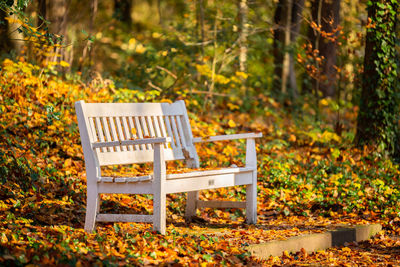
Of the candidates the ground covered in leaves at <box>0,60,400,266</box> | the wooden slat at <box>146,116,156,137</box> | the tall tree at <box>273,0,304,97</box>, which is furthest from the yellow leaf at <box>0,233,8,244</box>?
the tall tree at <box>273,0,304,97</box>

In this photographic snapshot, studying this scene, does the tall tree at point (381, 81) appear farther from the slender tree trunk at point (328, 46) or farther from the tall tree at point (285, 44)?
the tall tree at point (285, 44)

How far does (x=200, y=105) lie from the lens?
9.45 m

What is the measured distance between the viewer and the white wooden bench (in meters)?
4.19

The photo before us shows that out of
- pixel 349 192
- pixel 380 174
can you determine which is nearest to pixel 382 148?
pixel 380 174

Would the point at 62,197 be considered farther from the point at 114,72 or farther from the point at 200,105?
the point at 114,72

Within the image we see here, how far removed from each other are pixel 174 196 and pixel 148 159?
125 centimetres

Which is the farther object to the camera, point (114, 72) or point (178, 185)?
point (114, 72)

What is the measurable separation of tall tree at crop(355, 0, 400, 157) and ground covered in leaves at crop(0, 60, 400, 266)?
38 cm

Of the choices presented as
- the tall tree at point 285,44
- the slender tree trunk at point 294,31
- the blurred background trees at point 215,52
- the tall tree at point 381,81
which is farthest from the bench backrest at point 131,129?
the slender tree trunk at point 294,31

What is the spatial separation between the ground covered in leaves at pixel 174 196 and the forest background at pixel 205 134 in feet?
0.06

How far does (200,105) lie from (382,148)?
122 inches

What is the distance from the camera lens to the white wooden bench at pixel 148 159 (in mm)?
4188

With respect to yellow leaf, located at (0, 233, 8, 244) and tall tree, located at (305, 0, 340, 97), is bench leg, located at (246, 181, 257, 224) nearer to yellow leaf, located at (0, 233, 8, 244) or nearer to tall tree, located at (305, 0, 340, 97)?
yellow leaf, located at (0, 233, 8, 244)

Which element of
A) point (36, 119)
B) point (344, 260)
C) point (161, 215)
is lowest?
point (344, 260)
